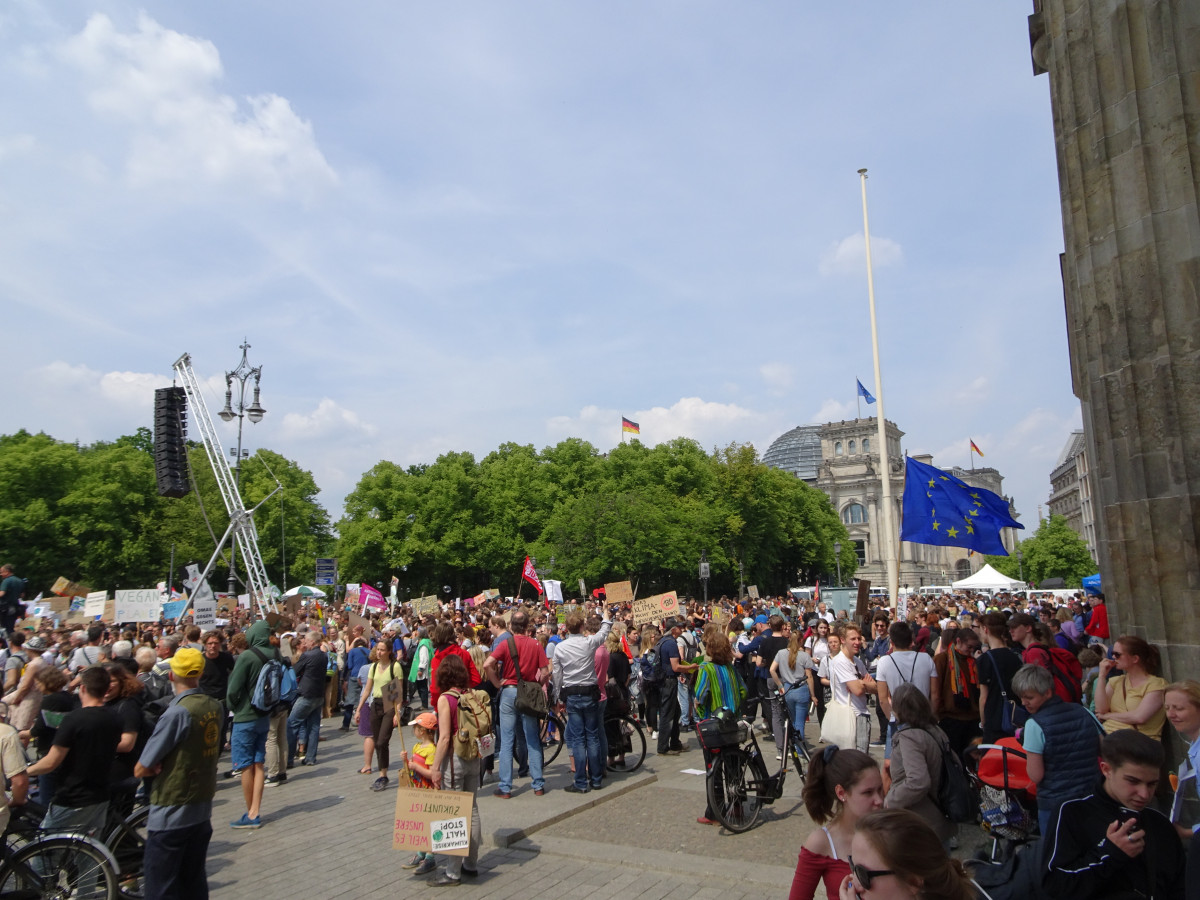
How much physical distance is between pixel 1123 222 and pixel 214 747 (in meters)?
8.73

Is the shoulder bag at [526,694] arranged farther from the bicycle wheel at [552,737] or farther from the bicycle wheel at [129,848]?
the bicycle wheel at [129,848]

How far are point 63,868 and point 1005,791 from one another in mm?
6424

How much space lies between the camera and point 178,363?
1216 inches

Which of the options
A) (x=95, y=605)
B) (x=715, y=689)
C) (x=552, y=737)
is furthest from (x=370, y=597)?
(x=715, y=689)

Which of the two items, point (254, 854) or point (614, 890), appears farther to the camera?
point (254, 854)

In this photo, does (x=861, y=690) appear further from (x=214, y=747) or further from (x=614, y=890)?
(x=214, y=747)

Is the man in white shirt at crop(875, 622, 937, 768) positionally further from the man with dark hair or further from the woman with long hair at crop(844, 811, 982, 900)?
the man with dark hair

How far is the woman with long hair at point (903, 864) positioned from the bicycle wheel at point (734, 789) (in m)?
5.72

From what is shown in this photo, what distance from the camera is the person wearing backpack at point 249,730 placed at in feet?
28.7

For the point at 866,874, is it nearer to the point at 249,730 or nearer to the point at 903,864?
the point at 903,864

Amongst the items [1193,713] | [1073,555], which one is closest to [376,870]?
[1193,713]

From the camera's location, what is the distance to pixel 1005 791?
5363 millimetres

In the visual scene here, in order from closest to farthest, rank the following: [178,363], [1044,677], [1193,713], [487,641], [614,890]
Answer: [1193,713]
[1044,677]
[614,890]
[487,641]
[178,363]

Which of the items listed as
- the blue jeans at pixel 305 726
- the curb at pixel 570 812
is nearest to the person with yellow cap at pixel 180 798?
the curb at pixel 570 812
